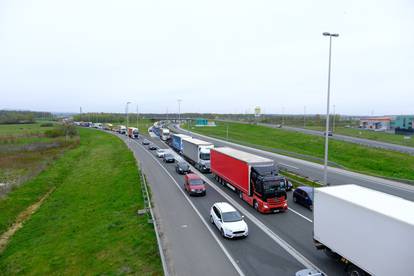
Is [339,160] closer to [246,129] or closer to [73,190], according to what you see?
[73,190]

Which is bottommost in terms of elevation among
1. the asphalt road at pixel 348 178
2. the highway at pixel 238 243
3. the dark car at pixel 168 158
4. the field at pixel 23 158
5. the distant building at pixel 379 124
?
the field at pixel 23 158

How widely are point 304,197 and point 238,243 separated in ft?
27.4

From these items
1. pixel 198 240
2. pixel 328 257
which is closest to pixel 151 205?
pixel 198 240

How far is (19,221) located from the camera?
2392 centimetres

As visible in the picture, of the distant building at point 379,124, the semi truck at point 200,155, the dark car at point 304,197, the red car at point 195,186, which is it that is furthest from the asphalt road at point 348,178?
the distant building at point 379,124

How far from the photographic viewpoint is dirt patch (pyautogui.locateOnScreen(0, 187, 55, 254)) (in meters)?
20.4

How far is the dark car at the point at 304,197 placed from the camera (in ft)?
68.8

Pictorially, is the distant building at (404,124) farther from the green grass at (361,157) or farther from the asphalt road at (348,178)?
the asphalt road at (348,178)

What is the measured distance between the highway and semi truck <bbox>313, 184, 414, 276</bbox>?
1.66m

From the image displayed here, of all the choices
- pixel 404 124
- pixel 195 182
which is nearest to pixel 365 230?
pixel 195 182

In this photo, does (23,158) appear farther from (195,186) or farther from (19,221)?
(195,186)

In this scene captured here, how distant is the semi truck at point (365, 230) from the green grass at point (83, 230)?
7.95 meters

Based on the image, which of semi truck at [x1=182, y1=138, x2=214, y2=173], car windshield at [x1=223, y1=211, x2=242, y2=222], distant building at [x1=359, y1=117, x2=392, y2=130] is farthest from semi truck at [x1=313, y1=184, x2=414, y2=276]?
distant building at [x1=359, y1=117, x2=392, y2=130]

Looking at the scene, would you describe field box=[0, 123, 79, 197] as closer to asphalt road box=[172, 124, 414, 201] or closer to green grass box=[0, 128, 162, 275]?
green grass box=[0, 128, 162, 275]
